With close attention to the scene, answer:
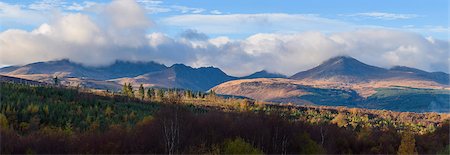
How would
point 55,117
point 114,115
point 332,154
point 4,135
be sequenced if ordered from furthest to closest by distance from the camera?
point 114,115, point 55,117, point 332,154, point 4,135

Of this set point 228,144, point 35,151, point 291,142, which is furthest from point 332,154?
point 35,151

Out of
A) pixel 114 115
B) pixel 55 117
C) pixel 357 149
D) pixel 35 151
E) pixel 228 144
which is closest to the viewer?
pixel 35 151

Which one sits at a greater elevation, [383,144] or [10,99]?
[10,99]

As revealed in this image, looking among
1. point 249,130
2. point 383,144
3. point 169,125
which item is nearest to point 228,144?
point 249,130

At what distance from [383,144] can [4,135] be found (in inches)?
2358

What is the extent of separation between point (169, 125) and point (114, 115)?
2208 inches

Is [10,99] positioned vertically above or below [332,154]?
above

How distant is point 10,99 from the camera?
9556cm

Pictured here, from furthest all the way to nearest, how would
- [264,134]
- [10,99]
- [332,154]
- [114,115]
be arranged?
[114,115], [10,99], [332,154], [264,134]

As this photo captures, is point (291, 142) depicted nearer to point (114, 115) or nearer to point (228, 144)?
point (228, 144)

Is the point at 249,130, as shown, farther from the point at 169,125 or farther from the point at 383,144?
the point at 383,144

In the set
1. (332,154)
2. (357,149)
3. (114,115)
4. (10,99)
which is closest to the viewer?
(332,154)

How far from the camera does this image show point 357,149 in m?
83.3

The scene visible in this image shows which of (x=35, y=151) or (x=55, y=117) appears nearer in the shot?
Result: (x=35, y=151)
